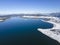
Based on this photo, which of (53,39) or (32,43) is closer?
(32,43)

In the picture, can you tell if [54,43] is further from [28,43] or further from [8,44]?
[8,44]

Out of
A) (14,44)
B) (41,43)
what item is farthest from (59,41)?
(14,44)

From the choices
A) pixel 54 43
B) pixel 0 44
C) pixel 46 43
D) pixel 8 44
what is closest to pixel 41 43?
pixel 46 43

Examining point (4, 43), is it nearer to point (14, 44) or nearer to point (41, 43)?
point (14, 44)

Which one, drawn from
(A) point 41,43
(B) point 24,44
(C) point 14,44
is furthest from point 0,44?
(A) point 41,43

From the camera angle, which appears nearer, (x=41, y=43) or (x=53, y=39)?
(x=41, y=43)

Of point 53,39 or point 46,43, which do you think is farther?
point 53,39

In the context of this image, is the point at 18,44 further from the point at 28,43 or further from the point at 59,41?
the point at 59,41
